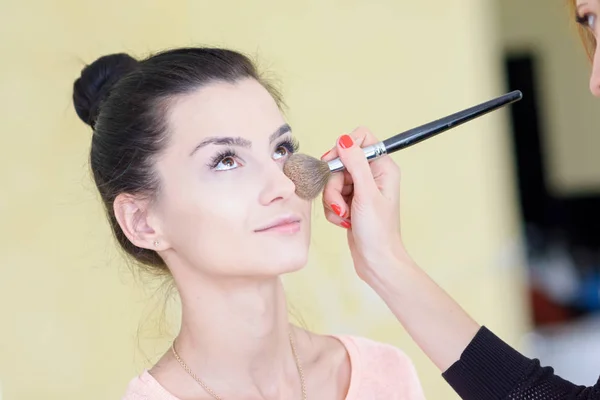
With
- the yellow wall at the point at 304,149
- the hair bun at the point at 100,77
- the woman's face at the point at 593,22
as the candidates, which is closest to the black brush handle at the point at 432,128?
the woman's face at the point at 593,22

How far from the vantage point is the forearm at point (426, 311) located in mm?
979

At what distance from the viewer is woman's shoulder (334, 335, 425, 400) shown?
110cm

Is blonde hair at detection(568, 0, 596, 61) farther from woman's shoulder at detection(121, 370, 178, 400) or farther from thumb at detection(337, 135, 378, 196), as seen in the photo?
woman's shoulder at detection(121, 370, 178, 400)

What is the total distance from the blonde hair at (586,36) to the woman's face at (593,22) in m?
0.04

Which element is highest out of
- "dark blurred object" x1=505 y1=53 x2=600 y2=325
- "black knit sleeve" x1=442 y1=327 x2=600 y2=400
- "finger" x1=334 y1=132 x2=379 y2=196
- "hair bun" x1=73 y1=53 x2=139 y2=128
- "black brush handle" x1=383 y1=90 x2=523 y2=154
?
"hair bun" x1=73 y1=53 x2=139 y2=128

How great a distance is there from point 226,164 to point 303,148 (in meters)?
0.65

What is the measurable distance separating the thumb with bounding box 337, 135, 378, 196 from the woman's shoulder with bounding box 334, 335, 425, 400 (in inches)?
10.7

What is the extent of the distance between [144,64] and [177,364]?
37 centimetres

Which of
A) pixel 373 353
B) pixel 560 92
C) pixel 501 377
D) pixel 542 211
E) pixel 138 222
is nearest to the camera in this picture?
pixel 501 377

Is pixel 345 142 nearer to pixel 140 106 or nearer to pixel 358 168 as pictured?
pixel 358 168

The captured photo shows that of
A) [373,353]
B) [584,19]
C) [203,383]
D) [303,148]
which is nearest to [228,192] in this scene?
[203,383]

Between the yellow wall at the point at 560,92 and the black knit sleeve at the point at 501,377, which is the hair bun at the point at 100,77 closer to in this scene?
Result: the black knit sleeve at the point at 501,377

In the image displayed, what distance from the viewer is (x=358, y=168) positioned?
960mm

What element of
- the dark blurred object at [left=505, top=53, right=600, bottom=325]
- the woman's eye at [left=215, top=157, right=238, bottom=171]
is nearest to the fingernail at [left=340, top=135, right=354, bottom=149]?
the woman's eye at [left=215, top=157, right=238, bottom=171]
